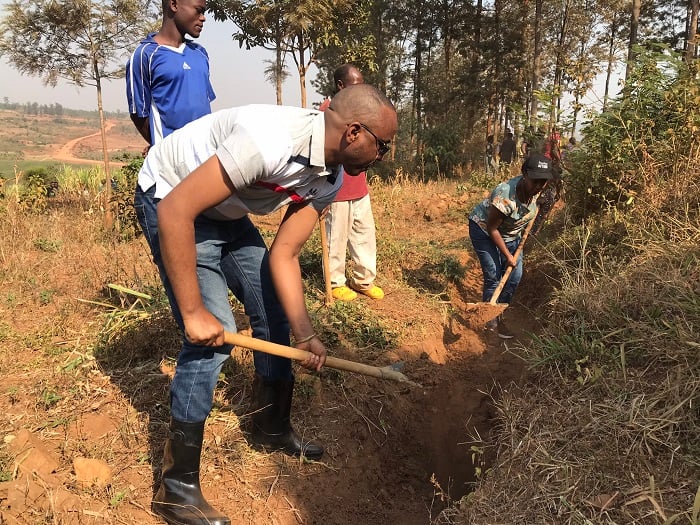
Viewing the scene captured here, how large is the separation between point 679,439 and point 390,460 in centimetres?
144

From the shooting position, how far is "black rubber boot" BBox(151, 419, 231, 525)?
1.92m

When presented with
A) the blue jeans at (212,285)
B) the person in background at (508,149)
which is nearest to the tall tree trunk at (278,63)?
the person in background at (508,149)

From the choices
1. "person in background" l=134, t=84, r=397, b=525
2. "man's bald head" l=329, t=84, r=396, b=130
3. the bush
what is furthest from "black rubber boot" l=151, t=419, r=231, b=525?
the bush

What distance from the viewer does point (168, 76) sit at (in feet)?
8.62

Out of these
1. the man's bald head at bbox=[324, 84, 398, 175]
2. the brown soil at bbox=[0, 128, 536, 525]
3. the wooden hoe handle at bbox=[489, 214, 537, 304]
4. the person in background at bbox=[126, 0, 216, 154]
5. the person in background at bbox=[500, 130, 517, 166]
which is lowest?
the brown soil at bbox=[0, 128, 536, 525]

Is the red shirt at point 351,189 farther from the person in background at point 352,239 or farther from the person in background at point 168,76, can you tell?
the person in background at point 168,76

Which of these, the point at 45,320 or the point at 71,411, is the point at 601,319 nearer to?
the point at 71,411

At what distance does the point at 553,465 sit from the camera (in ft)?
6.17

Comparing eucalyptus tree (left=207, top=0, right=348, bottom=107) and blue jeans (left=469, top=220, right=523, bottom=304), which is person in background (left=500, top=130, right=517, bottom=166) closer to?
eucalyptus tree (left=207, top=0, right=348, bottom=107)

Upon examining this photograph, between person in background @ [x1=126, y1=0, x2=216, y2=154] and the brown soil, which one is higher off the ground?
person in background @ [x1=126, y1=0, x2=216, y2=154]

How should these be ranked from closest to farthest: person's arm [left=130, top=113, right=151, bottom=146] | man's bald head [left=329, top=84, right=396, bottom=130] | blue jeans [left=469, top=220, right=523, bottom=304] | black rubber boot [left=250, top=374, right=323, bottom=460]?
man's bald head [left=329, top=84, right=396, bottom=130] → black rubber boot [left=250, top=374, right=323, bottom=460] → person's arm [left=130, top=113, right=151, bottom=146] → blue jeans [left=469, top=220, right=523, bottom=304]

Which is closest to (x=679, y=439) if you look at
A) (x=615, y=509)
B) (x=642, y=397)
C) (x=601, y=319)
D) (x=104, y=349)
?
(x=642, y=397)

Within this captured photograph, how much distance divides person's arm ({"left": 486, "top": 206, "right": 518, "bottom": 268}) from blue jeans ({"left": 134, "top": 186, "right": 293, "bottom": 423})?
2400 mm

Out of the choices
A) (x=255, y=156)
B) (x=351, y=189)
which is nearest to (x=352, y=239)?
(x=351, y=189)
